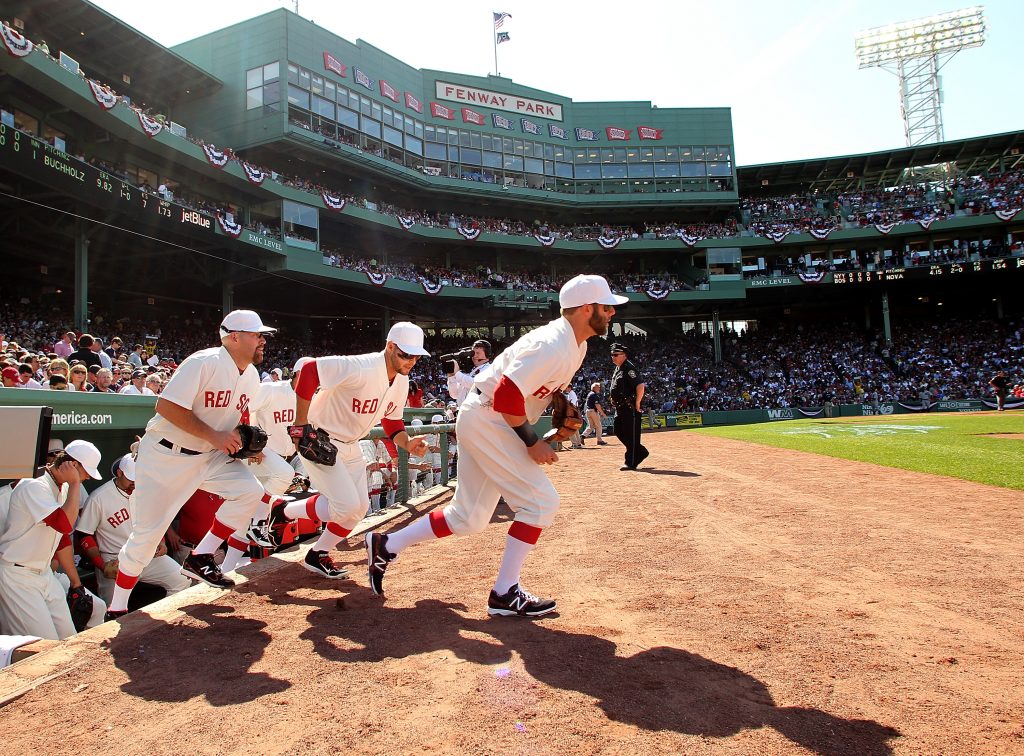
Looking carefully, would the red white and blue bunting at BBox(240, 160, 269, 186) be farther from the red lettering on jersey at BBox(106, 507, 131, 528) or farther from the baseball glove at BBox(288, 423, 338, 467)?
the baseball glove at BBox(288, 423, 338, 467)

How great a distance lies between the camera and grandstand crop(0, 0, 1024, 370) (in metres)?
→ 22.9

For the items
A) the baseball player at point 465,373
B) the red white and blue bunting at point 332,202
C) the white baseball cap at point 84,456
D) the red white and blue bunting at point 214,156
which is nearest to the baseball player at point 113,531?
the white baseball cap at point 84,456

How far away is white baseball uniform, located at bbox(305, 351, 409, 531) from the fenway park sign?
127ft

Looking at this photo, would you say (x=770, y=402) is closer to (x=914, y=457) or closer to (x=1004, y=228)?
(x=1004, y=228)

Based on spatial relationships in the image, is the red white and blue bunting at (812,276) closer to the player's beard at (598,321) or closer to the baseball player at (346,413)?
the baseball player at (346,413)

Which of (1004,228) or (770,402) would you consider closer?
(770,402)

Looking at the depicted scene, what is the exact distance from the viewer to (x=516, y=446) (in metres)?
3.82

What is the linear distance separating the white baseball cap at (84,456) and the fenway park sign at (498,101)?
38697mm

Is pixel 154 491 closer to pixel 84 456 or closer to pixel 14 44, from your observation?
pixel 84 456

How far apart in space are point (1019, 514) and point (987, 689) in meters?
4.17

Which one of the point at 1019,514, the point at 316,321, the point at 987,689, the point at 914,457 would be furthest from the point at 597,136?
the point at 987,689

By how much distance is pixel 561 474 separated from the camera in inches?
417

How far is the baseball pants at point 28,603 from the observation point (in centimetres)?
479

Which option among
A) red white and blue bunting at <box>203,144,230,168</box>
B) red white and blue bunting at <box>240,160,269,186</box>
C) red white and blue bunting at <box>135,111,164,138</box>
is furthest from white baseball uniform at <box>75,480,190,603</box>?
red white and blue bunting at <box>240,160,269,186</box>
